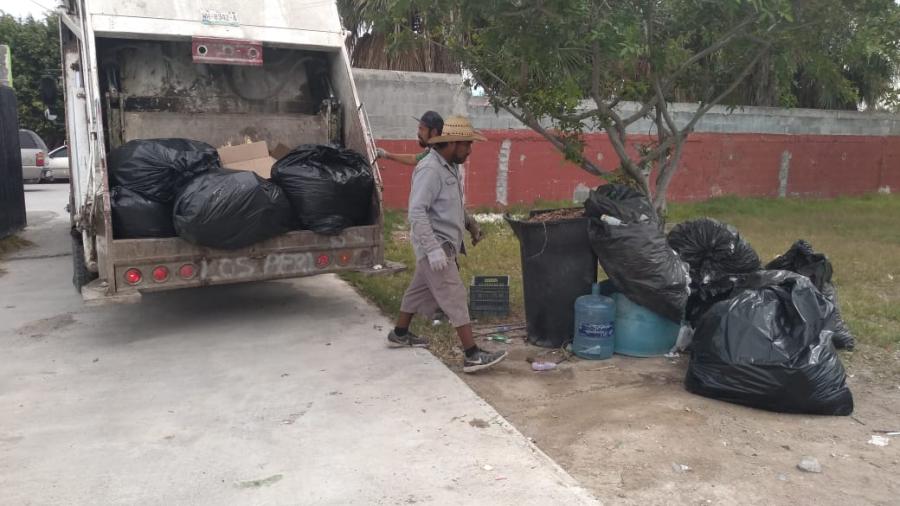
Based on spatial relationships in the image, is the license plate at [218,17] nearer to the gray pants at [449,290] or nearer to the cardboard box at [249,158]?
the cardboard box at [249,158]

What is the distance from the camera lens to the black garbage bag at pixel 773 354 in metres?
3.69

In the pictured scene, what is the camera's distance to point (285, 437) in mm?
3570

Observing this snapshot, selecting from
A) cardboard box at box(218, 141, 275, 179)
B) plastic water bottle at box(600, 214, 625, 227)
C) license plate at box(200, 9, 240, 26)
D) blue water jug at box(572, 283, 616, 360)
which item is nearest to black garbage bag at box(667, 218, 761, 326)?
blue water jug at box(572, 283, 616, 360)

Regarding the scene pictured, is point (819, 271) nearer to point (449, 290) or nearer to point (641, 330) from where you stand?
point (641, 330)

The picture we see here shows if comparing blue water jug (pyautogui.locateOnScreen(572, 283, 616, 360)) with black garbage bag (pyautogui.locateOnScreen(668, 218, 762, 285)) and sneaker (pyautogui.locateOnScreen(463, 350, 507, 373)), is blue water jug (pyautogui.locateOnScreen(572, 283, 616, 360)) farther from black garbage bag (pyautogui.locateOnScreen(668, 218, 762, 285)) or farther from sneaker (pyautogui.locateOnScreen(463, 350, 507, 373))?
black garbage bag (pyautogui.locateOnScreen(668, 218, 762, 285))

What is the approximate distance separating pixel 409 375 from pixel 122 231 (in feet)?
7.33

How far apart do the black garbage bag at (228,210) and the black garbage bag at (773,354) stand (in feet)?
9.90

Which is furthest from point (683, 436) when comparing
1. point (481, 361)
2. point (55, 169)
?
point (55, 169)

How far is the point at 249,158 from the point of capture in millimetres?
5918

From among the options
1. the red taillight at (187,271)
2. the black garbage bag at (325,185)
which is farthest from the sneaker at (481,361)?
the red taillight at (187,271)

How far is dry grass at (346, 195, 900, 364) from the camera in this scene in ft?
18.2

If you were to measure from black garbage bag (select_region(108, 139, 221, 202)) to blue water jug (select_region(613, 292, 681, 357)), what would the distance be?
124 inches

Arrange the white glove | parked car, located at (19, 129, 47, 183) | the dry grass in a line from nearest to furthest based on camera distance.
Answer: the white glove
the dry grass
parked car, located at (19, 129, 47, 183)

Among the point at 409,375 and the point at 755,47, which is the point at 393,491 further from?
the point at 755,47
